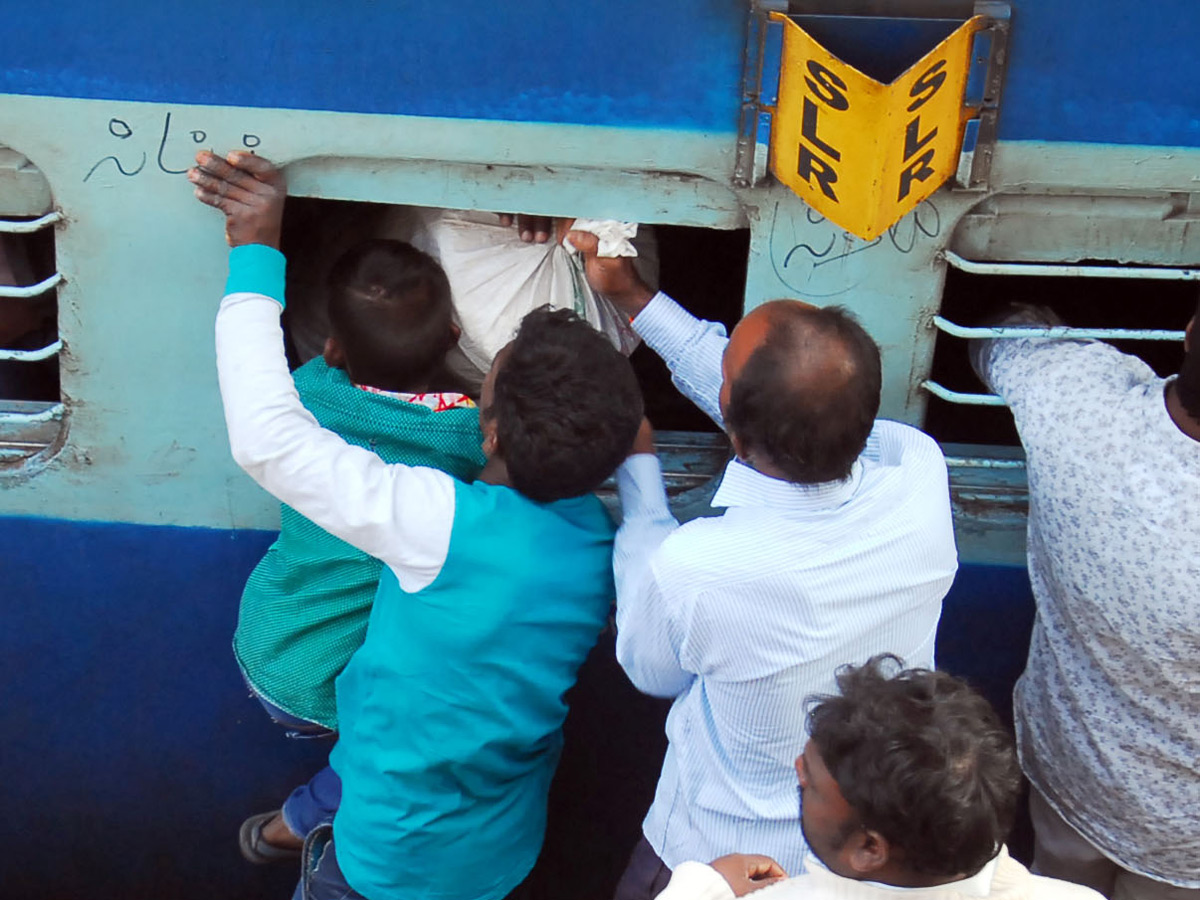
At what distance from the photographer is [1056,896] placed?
1.52 metres

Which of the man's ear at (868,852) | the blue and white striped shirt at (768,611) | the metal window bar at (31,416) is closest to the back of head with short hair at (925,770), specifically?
the man's ear at (868,852)

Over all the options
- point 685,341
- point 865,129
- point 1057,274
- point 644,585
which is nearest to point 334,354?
point 685,341

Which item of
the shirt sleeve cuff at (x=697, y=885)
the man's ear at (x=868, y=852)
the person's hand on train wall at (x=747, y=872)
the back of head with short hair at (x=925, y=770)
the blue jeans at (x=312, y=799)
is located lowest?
the blue jeans at (x=312, y=799)

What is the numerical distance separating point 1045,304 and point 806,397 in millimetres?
1465

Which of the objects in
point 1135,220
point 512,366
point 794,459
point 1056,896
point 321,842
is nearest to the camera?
point 1056,896

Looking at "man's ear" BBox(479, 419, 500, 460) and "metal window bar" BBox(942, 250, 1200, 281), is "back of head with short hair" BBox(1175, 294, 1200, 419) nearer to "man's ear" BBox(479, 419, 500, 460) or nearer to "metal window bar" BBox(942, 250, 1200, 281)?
"metal window bar" BBox(942, 250, 1200, 281)

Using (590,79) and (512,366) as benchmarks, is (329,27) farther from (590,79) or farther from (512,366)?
(512,366)

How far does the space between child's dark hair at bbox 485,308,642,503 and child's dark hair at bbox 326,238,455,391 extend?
0.28 metres

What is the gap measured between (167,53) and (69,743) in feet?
4.99

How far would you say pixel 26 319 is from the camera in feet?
8.30

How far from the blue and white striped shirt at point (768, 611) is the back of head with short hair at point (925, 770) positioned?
22 cm

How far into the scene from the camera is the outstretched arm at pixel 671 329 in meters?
2.14

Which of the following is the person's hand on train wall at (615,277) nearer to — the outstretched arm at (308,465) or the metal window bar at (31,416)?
the outstretched arm at (308,465)

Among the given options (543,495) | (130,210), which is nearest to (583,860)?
(543,495)
